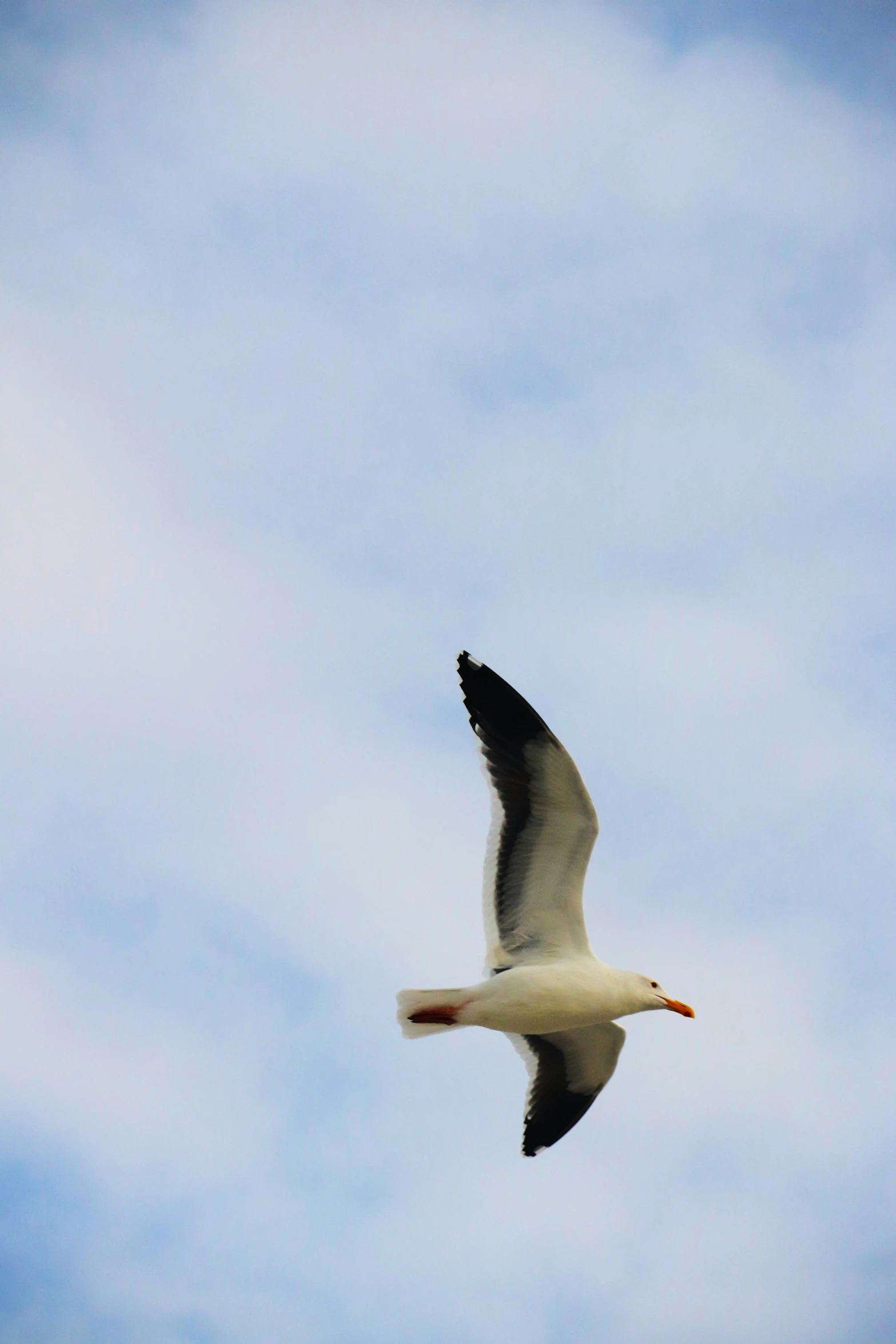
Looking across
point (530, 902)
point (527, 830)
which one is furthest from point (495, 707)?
point (530, 902)

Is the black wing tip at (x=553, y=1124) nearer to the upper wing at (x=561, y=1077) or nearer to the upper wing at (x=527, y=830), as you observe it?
the upper wing at (x=561, y=1077)

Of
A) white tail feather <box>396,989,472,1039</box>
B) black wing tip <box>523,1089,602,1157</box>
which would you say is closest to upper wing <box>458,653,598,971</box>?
white tail feather <box>396,989,472,1039</box>

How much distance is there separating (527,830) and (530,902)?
0.65 m

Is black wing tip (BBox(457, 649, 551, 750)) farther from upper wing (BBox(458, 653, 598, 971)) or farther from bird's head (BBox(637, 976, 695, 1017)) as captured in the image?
bird's head (BBox(637, 976, 695, 1017))

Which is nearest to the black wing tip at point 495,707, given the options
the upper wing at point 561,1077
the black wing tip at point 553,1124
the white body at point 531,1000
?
the white body at point 531,1000

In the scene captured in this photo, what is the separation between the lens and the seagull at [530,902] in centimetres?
1138

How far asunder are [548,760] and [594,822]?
2.04ft

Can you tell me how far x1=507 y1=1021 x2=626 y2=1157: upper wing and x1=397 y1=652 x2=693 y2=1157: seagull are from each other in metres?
0.47

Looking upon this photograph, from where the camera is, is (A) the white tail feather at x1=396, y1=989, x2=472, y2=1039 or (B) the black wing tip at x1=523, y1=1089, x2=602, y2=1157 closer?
(A) the white tail feather at x1=396, y1=989, x2=472, y2=1039

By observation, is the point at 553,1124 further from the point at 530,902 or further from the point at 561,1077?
the point at 530,902

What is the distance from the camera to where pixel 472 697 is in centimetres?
1162

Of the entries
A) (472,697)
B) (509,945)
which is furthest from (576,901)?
(472,697)

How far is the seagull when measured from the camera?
11375mm

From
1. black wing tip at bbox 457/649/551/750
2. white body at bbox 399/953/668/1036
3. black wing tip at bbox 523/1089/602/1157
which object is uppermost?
black wing tip at bbox 457/649/551/750
